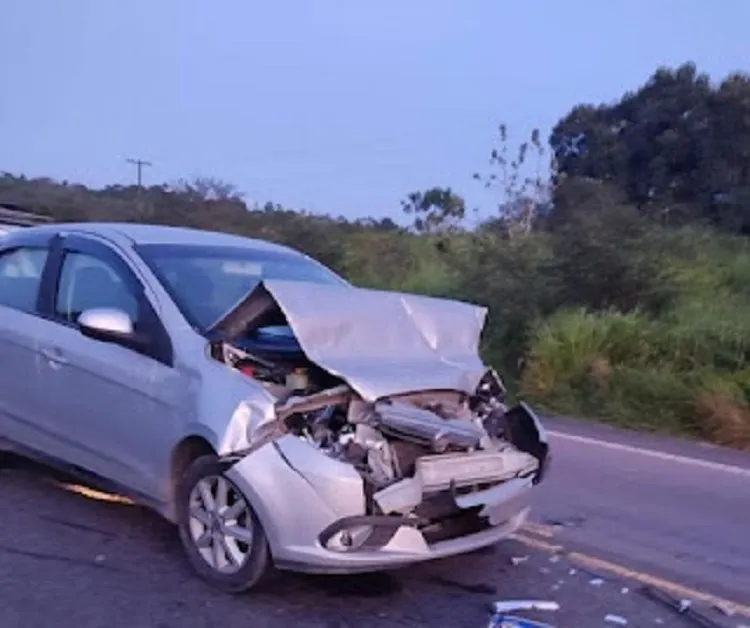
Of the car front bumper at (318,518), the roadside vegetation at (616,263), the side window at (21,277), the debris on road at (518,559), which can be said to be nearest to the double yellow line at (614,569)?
the debris on road at (518,559)

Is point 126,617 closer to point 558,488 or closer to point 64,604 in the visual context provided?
point 64,604

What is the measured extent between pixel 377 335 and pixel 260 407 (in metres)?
0.88

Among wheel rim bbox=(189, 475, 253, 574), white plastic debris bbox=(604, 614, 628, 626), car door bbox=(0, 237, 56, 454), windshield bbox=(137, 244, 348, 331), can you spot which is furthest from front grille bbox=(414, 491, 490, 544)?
car door bbox=(0, 237, 56, 454)

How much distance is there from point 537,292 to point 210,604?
11.9 metres

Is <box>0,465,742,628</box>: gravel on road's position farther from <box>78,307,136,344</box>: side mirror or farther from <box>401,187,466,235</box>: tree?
<box>401,187,466,235</box>: tree

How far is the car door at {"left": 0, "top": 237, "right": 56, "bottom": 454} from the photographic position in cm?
665

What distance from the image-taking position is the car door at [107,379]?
227 inches

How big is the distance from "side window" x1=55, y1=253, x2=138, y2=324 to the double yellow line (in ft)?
8.31

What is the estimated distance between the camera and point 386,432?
5324 millimetres

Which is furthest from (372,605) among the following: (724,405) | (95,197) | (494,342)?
(95,197)

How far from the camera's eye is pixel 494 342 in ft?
53.5

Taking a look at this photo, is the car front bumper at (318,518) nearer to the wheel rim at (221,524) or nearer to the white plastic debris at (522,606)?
the wheel rim at (221,524)

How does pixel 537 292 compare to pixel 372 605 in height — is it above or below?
above

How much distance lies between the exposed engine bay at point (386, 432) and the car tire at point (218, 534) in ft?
1.40
